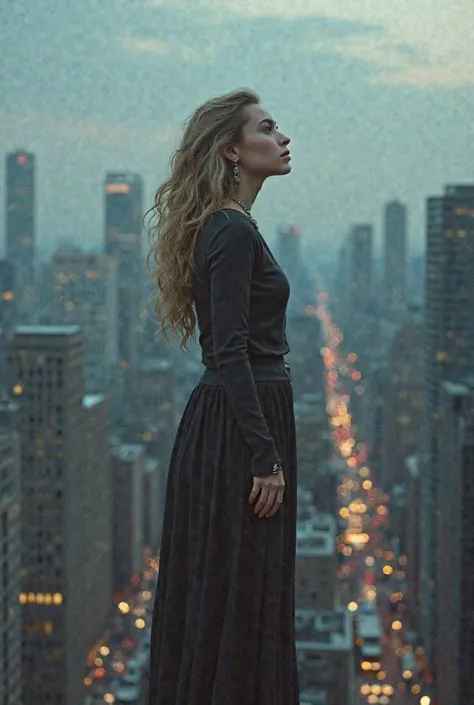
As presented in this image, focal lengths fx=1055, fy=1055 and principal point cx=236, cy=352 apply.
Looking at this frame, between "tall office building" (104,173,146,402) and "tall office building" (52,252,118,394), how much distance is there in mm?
119

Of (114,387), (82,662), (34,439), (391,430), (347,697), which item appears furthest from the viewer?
(391,430)

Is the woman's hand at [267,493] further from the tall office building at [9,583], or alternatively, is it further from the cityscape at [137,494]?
the tall office building at [9,583]

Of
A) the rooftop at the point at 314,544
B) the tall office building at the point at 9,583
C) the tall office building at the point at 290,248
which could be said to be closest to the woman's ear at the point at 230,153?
the tall office building at the point at 9,583

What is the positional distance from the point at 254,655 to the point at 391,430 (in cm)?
1489

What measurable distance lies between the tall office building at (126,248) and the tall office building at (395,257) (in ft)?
19.9

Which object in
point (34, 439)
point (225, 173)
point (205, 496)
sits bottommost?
point (34, 439)

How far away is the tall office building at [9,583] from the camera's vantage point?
398cm

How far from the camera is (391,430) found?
15742mm

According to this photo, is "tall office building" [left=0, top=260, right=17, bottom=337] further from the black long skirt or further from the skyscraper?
the black long skirt

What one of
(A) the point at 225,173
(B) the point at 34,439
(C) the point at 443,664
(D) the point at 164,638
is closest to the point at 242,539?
(D) the point at 164,638

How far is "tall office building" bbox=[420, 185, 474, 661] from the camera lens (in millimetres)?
8031

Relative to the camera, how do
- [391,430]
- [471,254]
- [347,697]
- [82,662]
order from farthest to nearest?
1. [391,430]
2. [471,254]
3. [82,662]
4. [347,697]

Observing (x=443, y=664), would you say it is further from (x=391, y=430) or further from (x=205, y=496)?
(x=391, y=430)

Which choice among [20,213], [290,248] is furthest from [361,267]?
[20,213]
